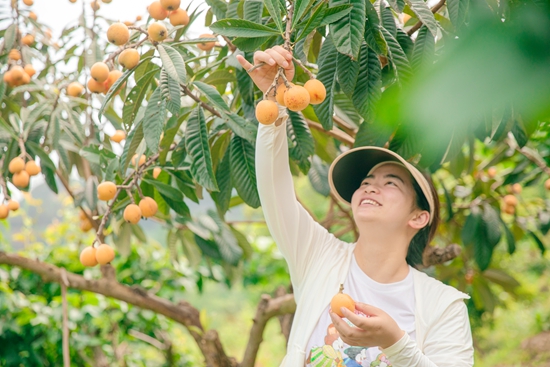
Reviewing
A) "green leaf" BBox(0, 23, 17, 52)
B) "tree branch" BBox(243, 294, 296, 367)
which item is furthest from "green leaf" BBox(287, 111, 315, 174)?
"green leaf" BBox(0, 23, 17, 52)

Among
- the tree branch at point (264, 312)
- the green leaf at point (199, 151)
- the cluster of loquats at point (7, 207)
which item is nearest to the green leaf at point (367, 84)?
the green leaf at point (199, 151)

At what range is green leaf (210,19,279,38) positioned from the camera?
1011mm

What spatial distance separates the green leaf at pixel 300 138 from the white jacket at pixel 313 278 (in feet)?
0.43

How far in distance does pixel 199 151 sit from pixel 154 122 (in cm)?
15

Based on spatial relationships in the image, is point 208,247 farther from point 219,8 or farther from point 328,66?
point 328,66

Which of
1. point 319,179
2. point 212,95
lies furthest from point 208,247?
point 212,95

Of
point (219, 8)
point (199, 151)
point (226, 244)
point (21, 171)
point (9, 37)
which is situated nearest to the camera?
point (199, 151)

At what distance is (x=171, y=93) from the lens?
3.67ft

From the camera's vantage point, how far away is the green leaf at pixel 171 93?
1112mm

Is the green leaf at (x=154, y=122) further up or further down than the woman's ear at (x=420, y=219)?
further up

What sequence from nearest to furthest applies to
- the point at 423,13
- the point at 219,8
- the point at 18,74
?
the point at 423,13, the point at 219,8, the point at 18,74

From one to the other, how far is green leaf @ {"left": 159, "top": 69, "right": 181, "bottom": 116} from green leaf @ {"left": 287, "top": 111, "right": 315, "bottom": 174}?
371mm

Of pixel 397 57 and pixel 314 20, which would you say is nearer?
pixel 314 20

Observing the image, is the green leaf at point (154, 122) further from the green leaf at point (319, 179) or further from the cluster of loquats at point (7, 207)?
the green leaf at point (319, 179)
